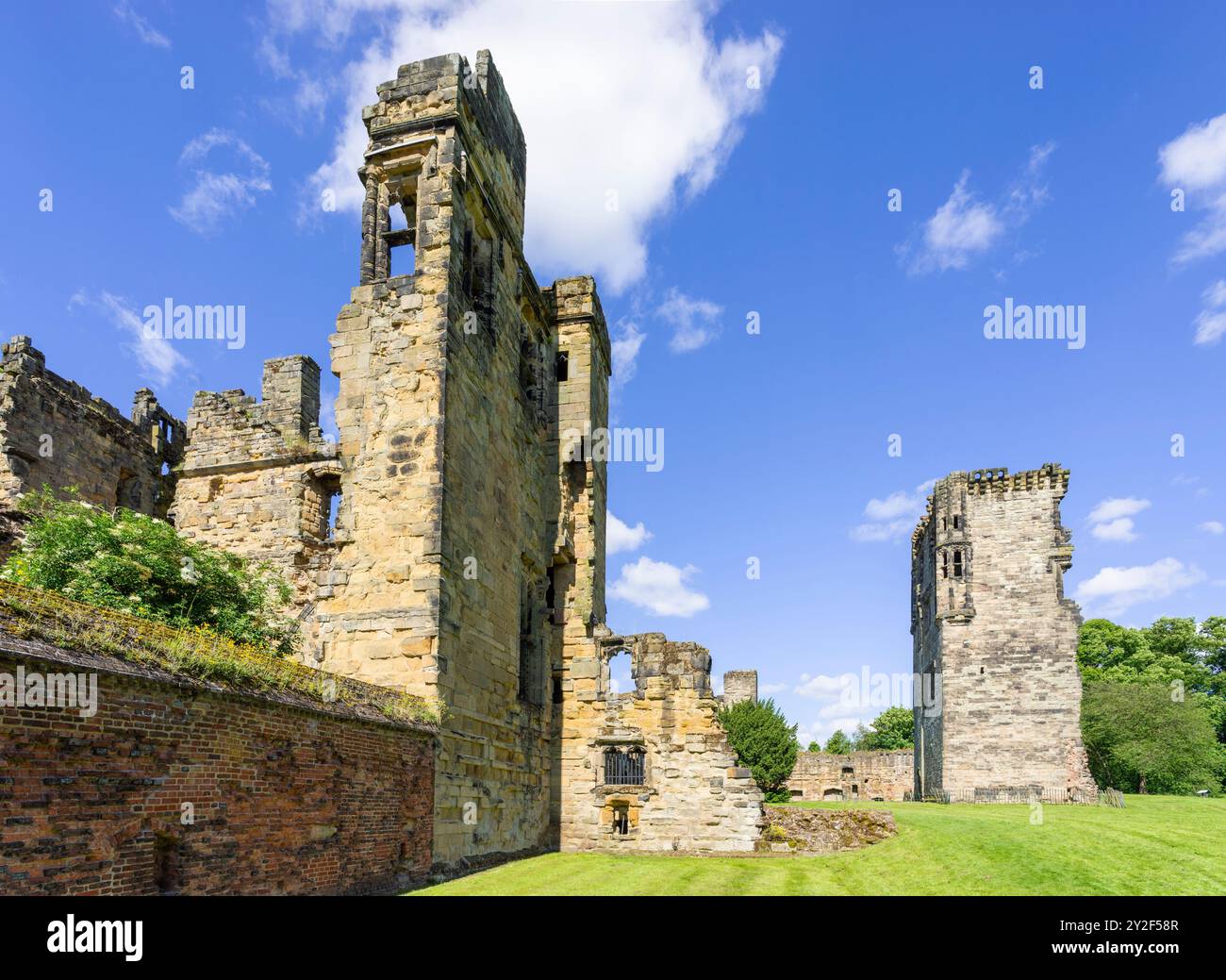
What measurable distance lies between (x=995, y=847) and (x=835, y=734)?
252ft

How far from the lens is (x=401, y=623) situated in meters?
13.2

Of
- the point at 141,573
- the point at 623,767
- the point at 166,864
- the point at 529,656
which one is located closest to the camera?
the point at 166,864

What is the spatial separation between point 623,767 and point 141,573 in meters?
11.8

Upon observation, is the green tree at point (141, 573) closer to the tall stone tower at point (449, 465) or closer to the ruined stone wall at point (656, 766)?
the tall stone tower at point (449, 465)

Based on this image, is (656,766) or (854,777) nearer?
(656,766)

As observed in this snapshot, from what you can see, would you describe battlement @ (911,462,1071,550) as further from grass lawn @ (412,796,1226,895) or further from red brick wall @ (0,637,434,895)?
red brick wall @ (0,637,434,895)

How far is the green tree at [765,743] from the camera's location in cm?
3403

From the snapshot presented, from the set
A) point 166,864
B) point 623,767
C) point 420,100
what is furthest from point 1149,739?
point 166,864

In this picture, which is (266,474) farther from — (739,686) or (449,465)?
(739,686)

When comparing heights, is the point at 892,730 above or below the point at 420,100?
below

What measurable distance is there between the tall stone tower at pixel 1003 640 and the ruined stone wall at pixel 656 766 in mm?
25749

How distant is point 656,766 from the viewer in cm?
1978

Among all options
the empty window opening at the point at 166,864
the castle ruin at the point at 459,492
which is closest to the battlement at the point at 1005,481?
the castle ruin at the point at 459,492
